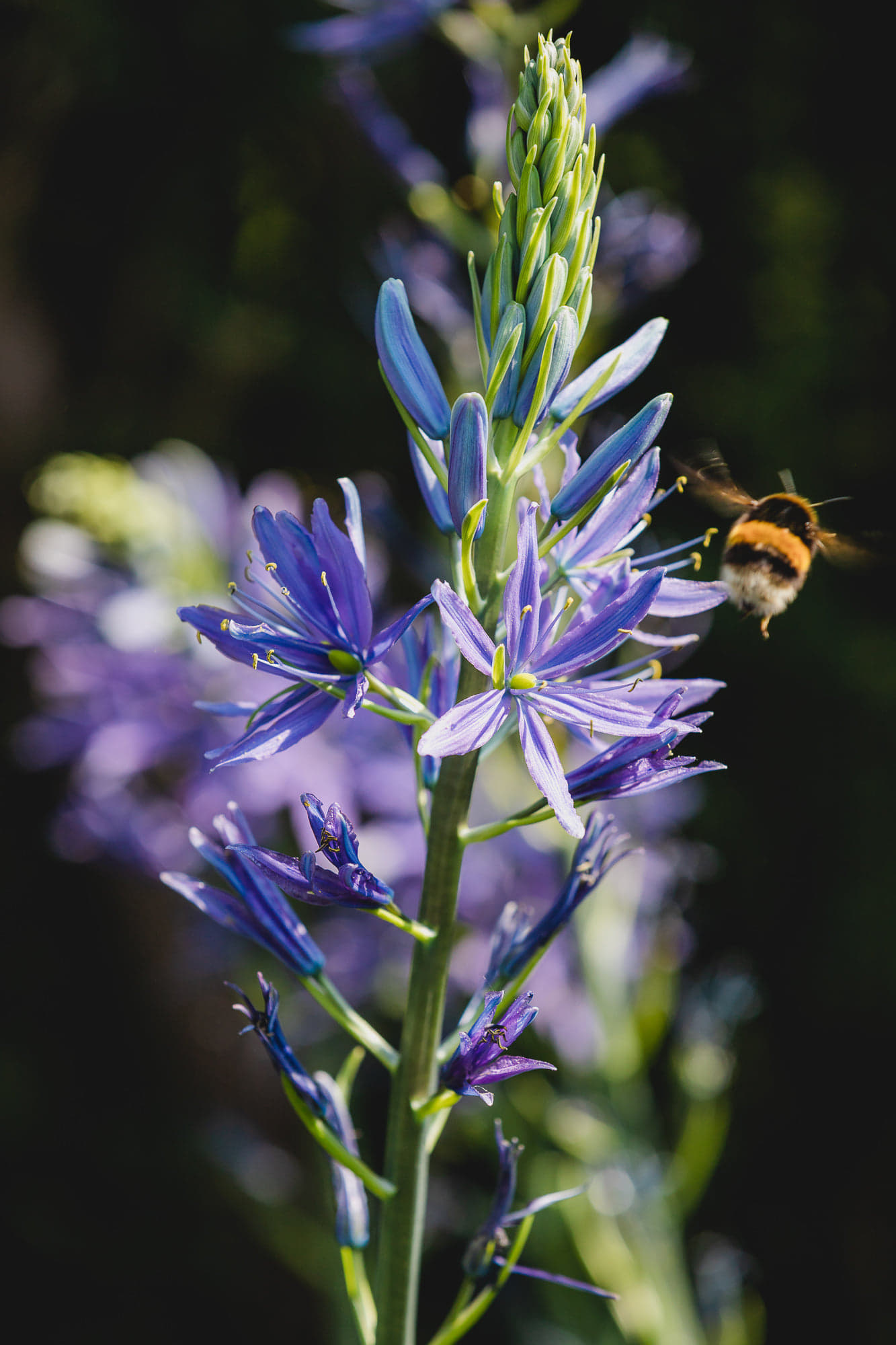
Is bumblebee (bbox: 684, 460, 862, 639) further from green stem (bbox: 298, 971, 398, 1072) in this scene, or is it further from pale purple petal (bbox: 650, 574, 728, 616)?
green stem (bbox: 298, 971, 398, 1072)

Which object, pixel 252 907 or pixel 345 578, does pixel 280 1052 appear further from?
pixel 345 578

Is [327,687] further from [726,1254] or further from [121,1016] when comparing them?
[121,1016]

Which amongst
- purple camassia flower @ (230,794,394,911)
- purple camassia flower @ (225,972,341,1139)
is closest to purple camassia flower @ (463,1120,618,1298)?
purple camassia flower @ (225,972,341,1139)

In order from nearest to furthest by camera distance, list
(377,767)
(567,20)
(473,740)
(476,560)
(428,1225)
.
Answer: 1. (473,740)
2. (476,560)
3. (377,767)
4. (428,1225)
5. (567,20)

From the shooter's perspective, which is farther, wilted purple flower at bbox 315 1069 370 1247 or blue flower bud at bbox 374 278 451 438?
wilted purple flower at bbox 315 1069 370 1247

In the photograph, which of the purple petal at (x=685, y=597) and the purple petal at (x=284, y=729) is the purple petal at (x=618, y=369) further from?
the purple petal at (x=284, y=729)

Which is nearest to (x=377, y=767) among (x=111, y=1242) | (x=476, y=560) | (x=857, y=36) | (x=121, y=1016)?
(x=476, y=560)

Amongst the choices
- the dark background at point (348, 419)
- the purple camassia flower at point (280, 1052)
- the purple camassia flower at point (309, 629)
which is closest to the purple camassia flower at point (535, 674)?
the purple camassia flower at point (309, 629)
